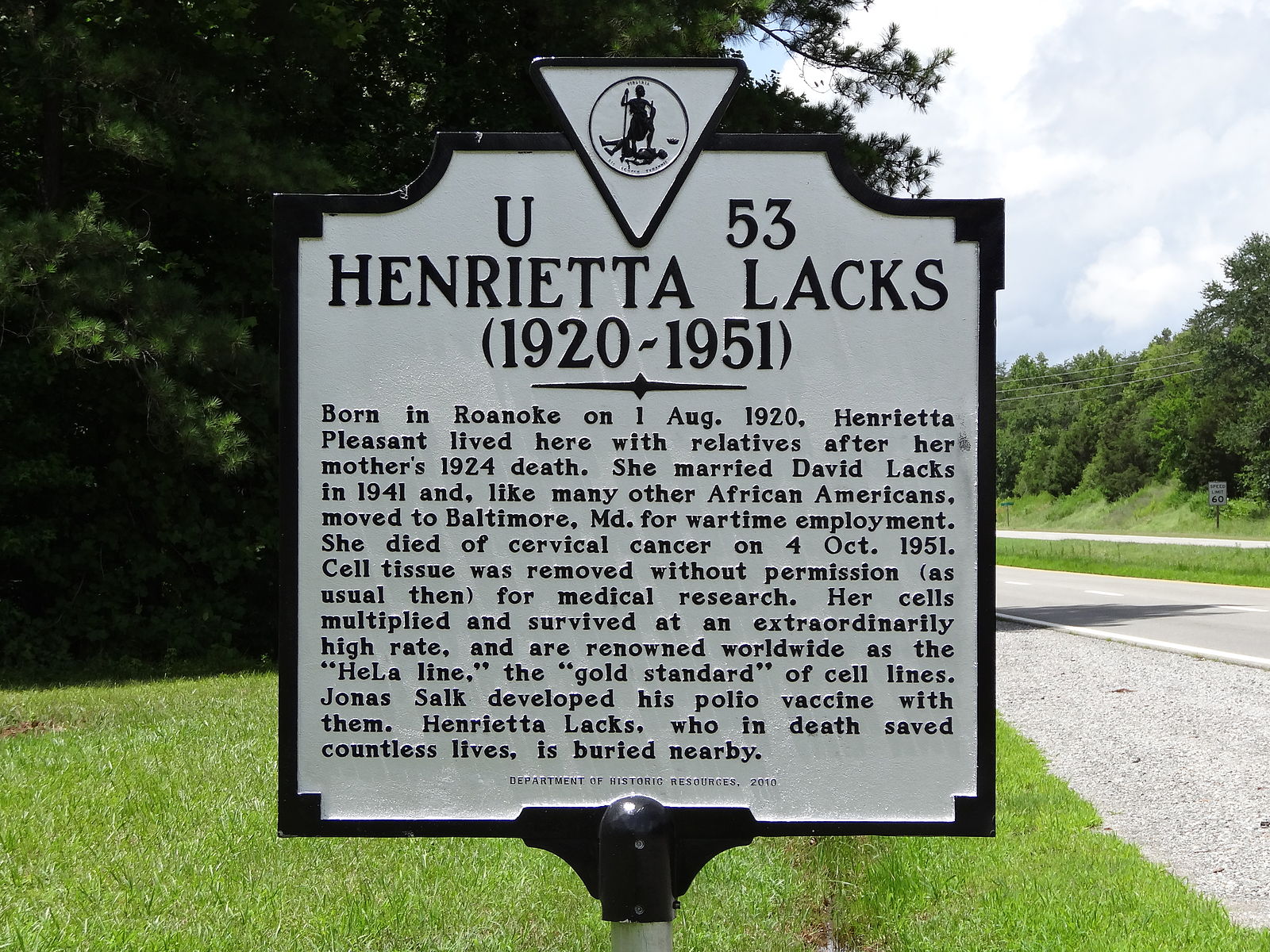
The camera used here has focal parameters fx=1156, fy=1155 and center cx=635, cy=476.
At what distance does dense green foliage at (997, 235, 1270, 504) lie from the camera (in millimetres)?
54688

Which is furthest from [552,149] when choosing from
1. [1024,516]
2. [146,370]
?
[1024,516]

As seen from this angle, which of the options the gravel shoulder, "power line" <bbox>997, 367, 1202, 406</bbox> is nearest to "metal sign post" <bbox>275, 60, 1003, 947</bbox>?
the gravel shoulder

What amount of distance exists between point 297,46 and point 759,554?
11010 millimetres

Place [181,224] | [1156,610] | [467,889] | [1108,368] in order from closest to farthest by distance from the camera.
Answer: [467,889] → [181,224] → [1156,610] → [1108,368]

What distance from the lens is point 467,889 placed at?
4.09 meters

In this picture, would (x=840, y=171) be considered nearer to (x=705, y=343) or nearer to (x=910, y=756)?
(x=705, y=343)

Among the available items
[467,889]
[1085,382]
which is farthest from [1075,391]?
[467,889]

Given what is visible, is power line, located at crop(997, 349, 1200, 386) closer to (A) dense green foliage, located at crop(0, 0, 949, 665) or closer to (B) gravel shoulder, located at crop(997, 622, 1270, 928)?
(B) gravel shoulder, located at crop(997, 622, 1270, 928)

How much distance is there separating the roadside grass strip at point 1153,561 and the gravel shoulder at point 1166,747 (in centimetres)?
1278

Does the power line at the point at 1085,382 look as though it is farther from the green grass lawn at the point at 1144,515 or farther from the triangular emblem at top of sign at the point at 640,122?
the triangular emblem at top of sign at the point at 640,122

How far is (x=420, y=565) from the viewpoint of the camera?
93.6 inches

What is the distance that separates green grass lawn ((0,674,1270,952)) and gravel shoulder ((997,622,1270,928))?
36 centimetres

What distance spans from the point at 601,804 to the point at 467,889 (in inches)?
77.9

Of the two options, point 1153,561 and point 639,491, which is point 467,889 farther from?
point 1153,561
